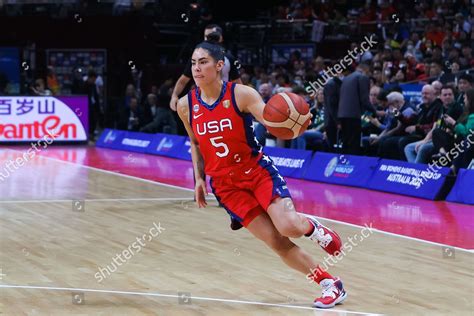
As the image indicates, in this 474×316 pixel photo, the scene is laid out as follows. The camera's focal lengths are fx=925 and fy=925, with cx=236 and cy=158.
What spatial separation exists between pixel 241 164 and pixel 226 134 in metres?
0.26

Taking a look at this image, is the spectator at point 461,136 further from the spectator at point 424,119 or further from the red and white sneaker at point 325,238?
the red and white sneaker at point 325,238

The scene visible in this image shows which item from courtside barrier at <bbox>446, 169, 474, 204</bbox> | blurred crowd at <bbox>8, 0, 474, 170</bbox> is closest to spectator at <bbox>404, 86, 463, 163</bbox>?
blurred crowd at <bbox>8, 0, 474, 170</bbox>

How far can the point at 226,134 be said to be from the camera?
22.7 feet

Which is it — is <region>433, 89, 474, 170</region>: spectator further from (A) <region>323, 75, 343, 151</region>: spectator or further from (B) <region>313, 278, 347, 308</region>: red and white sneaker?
(B) <region>313, 278, 347, 308</region>: red and white sneaker

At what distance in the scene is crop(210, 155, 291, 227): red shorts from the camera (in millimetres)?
6906

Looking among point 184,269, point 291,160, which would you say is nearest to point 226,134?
point 184,269

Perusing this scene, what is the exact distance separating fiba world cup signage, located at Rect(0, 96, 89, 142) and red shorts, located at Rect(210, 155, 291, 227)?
18.5 meters

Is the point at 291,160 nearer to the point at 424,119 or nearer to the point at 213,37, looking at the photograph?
the point at 424,119

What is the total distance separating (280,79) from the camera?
805 inches

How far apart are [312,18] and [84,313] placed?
2312cm

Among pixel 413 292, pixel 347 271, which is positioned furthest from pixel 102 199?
pixel 413 292

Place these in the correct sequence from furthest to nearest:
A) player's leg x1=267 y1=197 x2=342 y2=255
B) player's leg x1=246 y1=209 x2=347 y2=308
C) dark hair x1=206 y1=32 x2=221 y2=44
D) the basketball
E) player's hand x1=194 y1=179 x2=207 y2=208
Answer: dark hair x1=206 y1=32 x2=221 y2=44
player's hand x1=194 y1=179 x2=207 y2=208
player's leg x1=246 y1=209 x2=347 y2=308
player's leg x1=267 y1=197 x2=342 y2=255
the basketball

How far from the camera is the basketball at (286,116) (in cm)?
648

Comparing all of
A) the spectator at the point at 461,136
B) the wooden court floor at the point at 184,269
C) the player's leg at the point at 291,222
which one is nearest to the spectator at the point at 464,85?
the spectator at the point at 461,136
